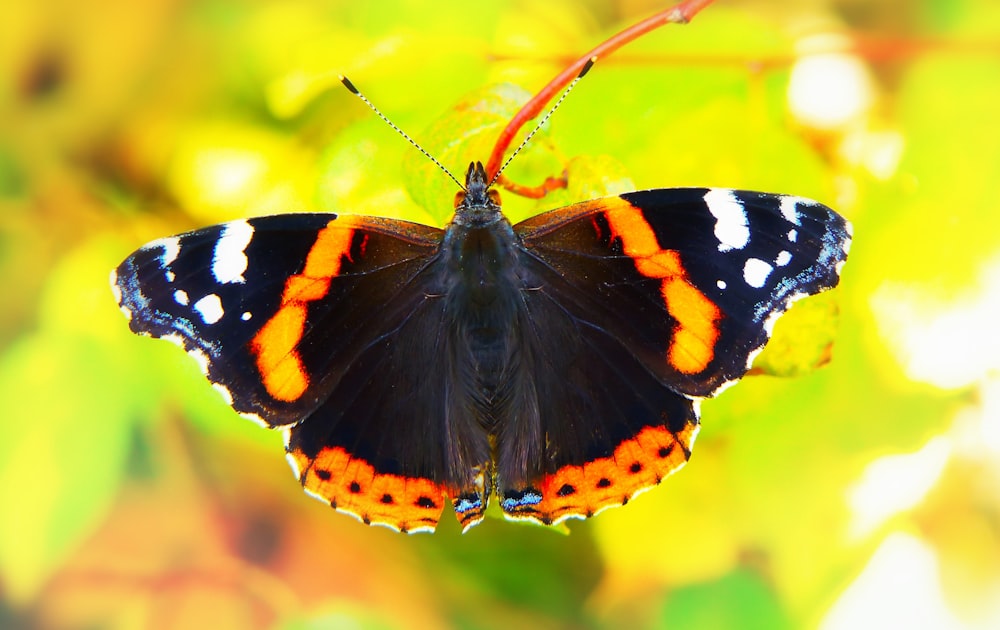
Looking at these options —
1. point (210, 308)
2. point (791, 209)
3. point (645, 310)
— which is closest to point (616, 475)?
point (645, 310)

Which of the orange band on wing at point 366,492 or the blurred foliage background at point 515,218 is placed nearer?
the orange band on wing at point 366,492

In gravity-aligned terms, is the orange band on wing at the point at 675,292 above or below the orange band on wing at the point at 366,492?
above

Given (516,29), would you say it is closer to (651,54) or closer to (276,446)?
(651,54)

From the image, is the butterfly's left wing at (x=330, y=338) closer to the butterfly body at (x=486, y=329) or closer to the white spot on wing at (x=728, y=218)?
the butterfly body at (x=486, y=329)

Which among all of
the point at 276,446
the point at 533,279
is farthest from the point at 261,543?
the point at 533,279

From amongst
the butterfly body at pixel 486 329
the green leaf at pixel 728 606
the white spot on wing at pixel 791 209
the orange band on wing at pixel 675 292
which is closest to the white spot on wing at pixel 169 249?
the butterfly body at pixel 486 329

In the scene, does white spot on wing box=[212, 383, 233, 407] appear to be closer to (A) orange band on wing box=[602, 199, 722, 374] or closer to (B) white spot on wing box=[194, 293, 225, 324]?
(B) white spot on wing box=[194, 293, 225, 324]

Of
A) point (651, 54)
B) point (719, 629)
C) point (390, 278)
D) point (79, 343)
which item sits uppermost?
point (651, 54)
